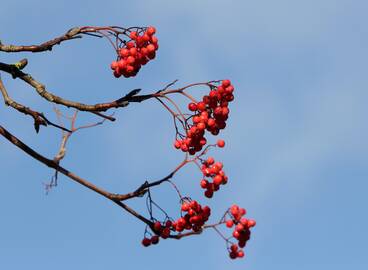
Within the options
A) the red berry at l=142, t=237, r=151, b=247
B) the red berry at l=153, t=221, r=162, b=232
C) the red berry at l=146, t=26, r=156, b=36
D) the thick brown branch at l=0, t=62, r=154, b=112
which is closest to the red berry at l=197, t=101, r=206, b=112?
the thick brown branch at l=0, t=62, r=154, b=112

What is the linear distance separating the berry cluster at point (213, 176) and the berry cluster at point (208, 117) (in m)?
0.23

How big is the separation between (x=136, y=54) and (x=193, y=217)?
1.42m

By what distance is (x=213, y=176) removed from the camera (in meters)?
7.09

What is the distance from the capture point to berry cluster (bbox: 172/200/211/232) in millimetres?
6988

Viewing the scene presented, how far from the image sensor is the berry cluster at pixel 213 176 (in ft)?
23.2

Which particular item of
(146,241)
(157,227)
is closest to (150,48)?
(157,227)

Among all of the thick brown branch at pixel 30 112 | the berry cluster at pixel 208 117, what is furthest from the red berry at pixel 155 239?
the thick brown branch at pixel 30 112

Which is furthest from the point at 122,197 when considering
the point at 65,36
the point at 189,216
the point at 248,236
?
the point at 65,36

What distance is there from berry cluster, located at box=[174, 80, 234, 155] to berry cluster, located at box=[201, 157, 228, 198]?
0.23m

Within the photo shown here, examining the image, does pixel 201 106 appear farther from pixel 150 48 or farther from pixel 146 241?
pixel 146 241

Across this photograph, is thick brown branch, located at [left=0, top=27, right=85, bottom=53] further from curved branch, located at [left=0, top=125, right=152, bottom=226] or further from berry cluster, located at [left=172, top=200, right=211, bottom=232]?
berry cluster, located at [left=172, top=200, right=211, bottom=232]

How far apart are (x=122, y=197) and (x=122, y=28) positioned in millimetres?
1475

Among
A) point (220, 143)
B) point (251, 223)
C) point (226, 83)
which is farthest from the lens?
point (220, 143)

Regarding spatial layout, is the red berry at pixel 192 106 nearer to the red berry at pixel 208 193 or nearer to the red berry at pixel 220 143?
the red berry at pixel 220 143
